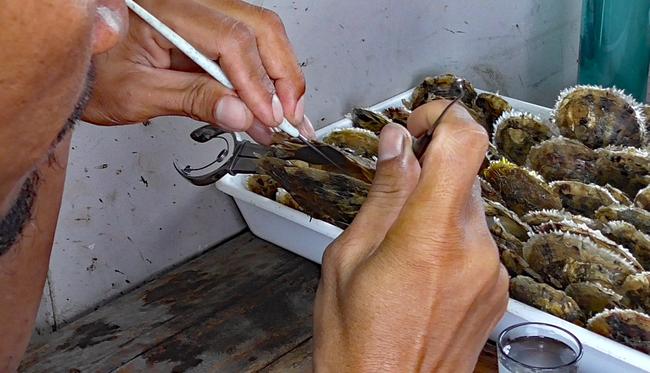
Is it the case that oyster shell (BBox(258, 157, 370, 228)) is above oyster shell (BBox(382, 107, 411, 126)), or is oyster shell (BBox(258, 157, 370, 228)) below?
above

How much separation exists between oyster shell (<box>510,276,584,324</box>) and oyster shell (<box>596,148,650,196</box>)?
0.94 feet

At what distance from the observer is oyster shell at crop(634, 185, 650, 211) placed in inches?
43.6

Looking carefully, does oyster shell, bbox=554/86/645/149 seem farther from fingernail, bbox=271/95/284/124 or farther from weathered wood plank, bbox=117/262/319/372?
fingernail, bbox=271/95/284/124

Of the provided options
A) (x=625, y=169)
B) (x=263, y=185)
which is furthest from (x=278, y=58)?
(x=625, y=169)

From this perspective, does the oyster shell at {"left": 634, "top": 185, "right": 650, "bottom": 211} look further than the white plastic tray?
Yes

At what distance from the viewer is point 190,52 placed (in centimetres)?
82

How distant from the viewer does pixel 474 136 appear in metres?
0.69

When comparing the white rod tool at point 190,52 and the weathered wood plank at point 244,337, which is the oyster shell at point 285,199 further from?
the white rod tool at point 190,52

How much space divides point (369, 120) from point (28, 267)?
607mm

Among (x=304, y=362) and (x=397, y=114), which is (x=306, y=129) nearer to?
(x=304, y=362)

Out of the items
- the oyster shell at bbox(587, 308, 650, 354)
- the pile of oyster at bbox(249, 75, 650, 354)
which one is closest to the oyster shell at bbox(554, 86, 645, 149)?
the pile of oyster at bbox(249, 75, 650, 354)

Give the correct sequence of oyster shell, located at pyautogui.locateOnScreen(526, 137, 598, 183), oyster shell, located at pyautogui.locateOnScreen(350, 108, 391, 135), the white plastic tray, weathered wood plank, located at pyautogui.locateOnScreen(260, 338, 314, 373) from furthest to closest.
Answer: oyster shell, located at pyautogui.locateOnScreen(350, 108, 391, 135)
oyster shell, located at pyautogui.locateOnScreen(526, 137, 598, 183)
weathered wood plank, located at pyautogui.locateOnScreen(260, 338, 314, 373)
the white plastic tray

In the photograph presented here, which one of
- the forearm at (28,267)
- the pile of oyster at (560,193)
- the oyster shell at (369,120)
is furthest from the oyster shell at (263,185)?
the forearm at (28,267)

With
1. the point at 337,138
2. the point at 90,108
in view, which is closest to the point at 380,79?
the point at 337,138
